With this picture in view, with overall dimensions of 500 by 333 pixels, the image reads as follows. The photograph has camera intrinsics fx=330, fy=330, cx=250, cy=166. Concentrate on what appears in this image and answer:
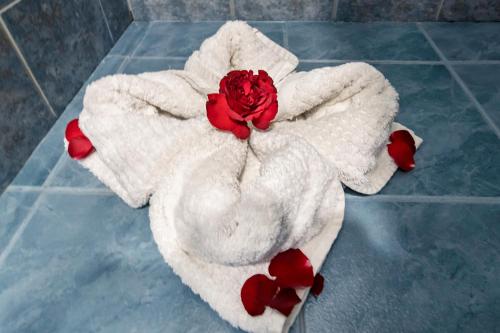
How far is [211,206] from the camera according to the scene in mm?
335

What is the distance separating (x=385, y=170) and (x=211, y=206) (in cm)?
28

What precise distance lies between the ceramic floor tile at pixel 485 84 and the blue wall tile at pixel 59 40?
2.56 ft

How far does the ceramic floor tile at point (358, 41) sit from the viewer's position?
0.76 m

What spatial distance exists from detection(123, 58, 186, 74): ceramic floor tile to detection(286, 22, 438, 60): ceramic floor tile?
0.27 metres

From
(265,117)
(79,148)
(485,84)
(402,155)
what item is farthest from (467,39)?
(79,148)

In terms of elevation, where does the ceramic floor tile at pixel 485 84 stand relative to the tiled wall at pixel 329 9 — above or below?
below

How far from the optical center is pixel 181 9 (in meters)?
0.91

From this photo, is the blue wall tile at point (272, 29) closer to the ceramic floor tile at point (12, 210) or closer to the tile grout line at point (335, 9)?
the tile grout line at point (335, 9)

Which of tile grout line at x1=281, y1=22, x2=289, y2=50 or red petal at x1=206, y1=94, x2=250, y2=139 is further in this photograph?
tile grout line at x1=281, y1=22, x2=289, y2=50

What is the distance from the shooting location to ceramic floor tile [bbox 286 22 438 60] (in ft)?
2.51

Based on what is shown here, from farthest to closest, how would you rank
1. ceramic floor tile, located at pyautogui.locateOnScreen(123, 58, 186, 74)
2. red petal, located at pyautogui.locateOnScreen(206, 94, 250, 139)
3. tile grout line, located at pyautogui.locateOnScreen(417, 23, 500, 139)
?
ceramic floor tile, located at pyautogui.locateOnScreen(123, 58, 186, 74), tile grout line, located at pyautogui.locateOnScreen(417, 23, 500, 139), red petal, located at pyautogui.locateOnScreen(206, 94, 250, 139)

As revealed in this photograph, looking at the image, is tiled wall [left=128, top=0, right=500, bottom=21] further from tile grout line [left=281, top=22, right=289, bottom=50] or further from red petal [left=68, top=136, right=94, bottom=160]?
red petal [left=68, top=136, right=94, bottom=160]

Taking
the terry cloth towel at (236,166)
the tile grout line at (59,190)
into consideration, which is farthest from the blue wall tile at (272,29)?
the tile grout line at (59,190)

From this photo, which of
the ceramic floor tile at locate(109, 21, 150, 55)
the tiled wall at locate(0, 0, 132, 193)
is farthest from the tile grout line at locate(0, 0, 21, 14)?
the ceramic floor tile at locate(109, 21, 150, 55)
